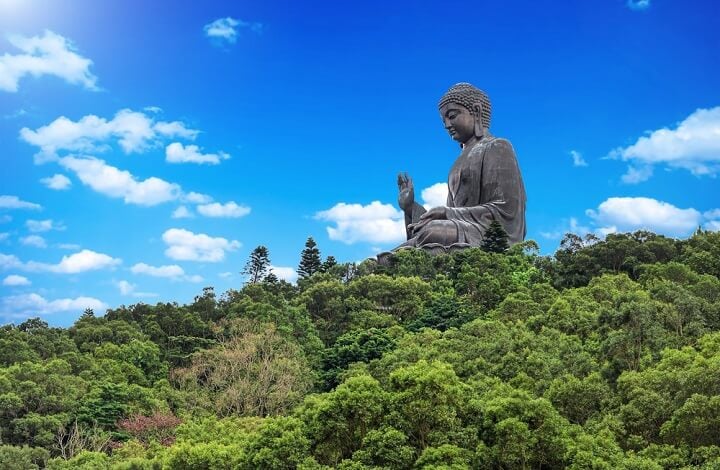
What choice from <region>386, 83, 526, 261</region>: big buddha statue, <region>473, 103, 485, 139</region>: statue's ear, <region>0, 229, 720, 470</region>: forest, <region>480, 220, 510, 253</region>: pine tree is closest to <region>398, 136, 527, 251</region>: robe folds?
<region>386, 83, 526, 261</region>: big buddha statue

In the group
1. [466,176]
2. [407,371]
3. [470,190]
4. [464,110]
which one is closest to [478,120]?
[464,110]

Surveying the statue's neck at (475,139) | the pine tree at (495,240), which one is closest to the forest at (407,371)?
the pine tree at (495,240)

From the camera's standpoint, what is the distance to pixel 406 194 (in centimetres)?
3259

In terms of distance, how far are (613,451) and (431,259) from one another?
738 inches

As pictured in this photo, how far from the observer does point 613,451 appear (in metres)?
9.91

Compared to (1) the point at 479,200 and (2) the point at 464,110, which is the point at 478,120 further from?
(1) the point at 479,200

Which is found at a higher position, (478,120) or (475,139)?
(478,120)

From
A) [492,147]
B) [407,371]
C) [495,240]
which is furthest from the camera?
[492,147]

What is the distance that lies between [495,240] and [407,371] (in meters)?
19.6

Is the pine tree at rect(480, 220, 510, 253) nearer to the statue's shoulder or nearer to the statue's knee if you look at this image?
the statue's knee

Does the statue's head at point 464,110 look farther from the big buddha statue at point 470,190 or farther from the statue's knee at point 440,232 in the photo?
the statue's knee at point 440,232

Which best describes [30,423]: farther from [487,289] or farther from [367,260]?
[367,260]

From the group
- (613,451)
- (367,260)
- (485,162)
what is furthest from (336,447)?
(485,162)

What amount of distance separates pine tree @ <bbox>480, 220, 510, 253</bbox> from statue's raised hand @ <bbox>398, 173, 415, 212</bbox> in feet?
12.5
